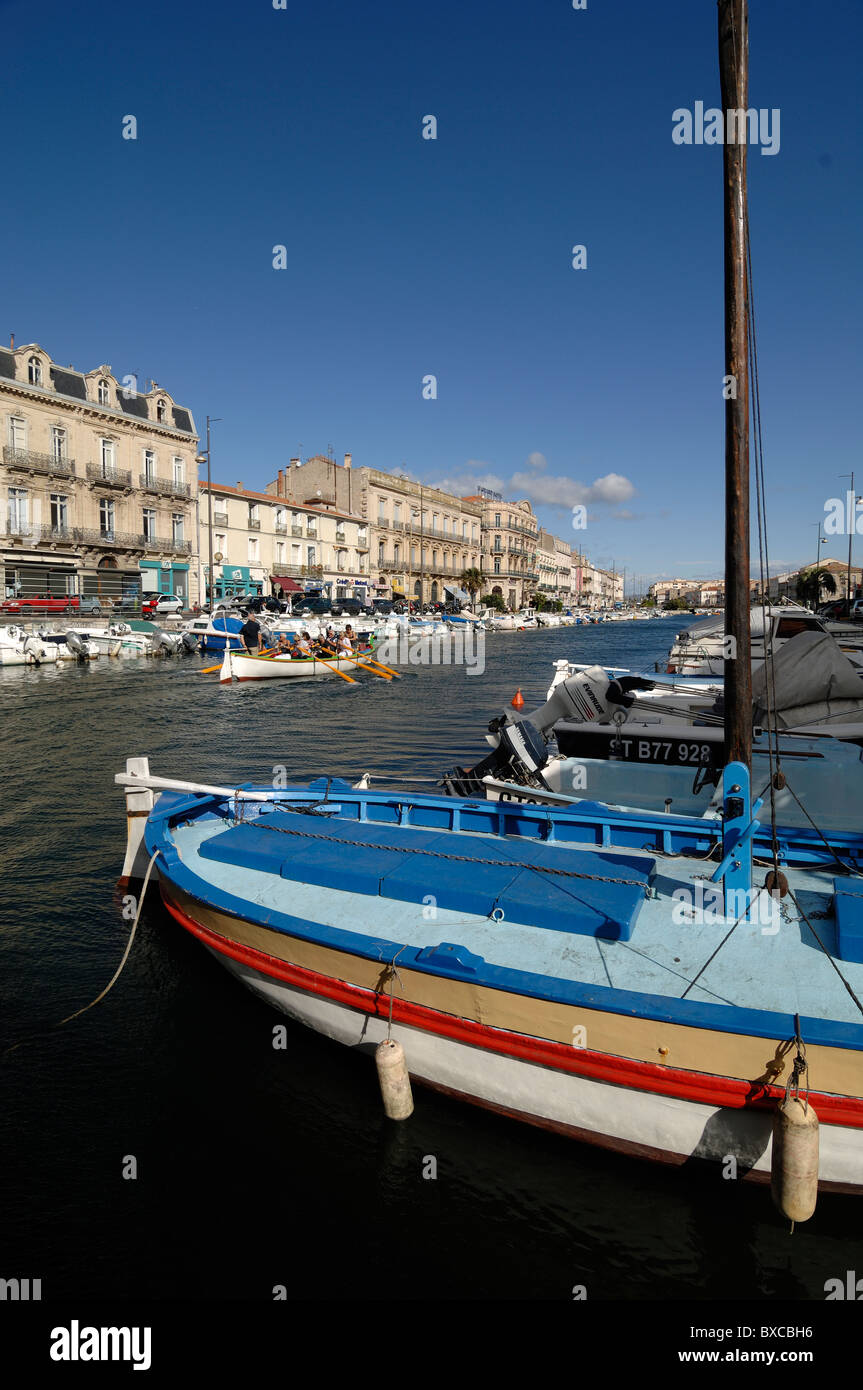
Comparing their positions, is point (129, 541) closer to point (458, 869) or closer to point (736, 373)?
point (458, 869)

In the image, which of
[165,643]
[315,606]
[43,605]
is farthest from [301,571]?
[43,605]

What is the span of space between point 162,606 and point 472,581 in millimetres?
49593

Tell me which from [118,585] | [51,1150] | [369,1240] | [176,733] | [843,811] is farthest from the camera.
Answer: [118,585]

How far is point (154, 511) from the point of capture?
2026 inches

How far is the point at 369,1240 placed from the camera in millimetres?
4309

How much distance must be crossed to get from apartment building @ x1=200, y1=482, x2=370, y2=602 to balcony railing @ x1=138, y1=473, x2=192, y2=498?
1.78 meters

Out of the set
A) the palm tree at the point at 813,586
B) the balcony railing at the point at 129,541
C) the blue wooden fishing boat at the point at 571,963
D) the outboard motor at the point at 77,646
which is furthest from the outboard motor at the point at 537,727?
the palm tree at the point at 813,586

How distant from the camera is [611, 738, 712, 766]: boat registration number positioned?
11141mm

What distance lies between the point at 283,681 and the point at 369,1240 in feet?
91.8

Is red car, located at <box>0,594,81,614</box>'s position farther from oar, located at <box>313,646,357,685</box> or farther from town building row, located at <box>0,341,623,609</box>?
oar, located at <box>313,646,357,685</box>

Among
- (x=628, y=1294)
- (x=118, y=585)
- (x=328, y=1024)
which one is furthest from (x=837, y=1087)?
(x=118, y=585)

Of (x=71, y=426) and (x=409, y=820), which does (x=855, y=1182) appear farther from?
(x=71, y=426)

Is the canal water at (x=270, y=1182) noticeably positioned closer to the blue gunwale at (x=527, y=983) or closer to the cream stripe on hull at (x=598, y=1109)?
the cream stripe on hull at (x=598, y=1109)

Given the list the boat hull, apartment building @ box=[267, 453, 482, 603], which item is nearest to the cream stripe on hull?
the boat hull
